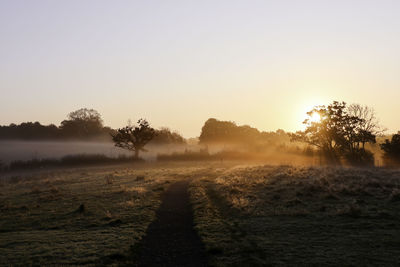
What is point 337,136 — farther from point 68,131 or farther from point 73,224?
point 68,131

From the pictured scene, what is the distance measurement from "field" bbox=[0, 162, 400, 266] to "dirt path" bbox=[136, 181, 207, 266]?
473 millimetres

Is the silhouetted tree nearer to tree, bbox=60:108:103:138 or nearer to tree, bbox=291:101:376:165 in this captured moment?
tree, bbox=291:101:376:165

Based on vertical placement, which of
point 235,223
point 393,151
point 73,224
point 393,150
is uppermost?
point 393,150

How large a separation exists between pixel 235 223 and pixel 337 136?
198ft

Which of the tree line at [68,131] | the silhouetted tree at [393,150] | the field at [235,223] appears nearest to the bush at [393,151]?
the silhouetted tree at [393,150]

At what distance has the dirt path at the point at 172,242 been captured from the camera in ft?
46.2

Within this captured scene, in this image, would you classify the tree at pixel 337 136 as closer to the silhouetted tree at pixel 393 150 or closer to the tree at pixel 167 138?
the silhouetted tree at pixel 393 150

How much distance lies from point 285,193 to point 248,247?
1539 centimetres

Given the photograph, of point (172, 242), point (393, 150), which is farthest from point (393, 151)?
point (172, 242)

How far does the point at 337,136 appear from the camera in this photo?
73.1 meters

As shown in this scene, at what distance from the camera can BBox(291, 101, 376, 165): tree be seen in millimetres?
71750

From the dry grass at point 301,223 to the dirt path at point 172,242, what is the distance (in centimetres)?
64

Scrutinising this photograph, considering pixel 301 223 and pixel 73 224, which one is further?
pixel 73 224

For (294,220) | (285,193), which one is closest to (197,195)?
(285,193)
